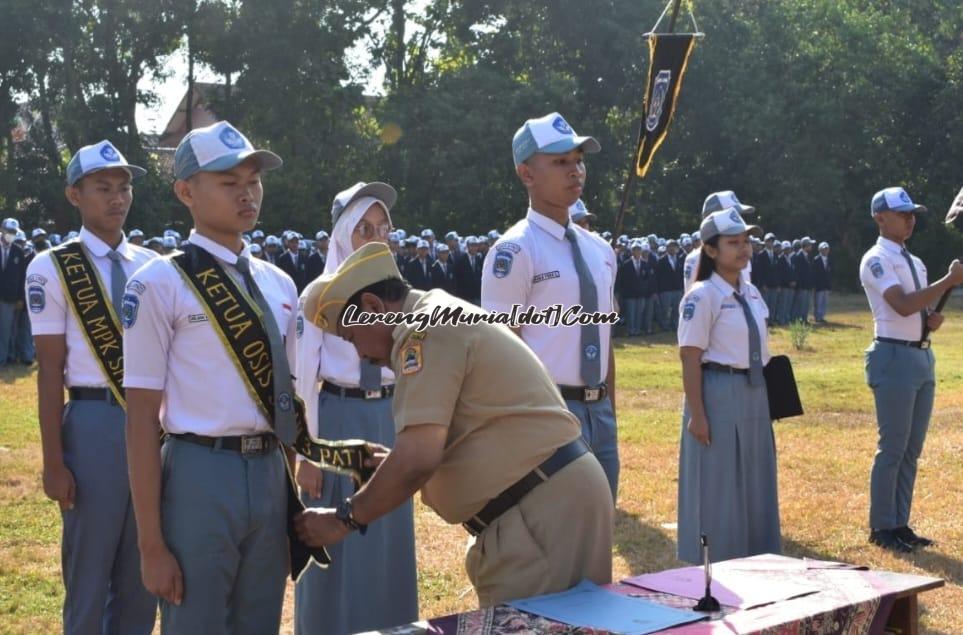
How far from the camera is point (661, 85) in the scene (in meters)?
7.82

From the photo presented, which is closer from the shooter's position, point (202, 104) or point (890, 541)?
point (890, 541)

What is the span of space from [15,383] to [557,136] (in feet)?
42.4

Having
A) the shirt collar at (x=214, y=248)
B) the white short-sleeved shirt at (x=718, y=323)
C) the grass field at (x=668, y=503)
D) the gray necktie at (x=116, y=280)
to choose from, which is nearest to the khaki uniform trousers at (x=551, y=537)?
the shirt collar at (x=214, y=248)

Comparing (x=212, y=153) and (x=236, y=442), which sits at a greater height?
(x=212, y=153)

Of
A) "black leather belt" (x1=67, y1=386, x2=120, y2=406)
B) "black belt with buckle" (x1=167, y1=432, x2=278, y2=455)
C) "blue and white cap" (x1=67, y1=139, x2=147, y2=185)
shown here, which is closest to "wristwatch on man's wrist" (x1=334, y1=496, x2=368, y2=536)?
"black belt with buckle" (x1=167, y1=432, x2=278, y2=455)

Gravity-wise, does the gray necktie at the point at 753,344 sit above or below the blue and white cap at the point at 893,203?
below

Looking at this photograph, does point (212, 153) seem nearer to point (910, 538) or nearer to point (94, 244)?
point (94, 244)

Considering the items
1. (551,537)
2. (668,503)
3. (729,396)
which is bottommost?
(668,503)

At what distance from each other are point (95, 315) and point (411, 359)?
6.58 feet

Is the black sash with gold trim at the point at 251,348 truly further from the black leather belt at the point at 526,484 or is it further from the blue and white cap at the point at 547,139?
the blue and white cap at the point at 547,139

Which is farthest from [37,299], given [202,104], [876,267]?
[202,104]

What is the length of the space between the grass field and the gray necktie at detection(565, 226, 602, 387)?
170 centimetres

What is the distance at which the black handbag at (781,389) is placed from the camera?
21.4ft

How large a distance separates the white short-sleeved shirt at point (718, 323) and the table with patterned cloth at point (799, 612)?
8.43ft
